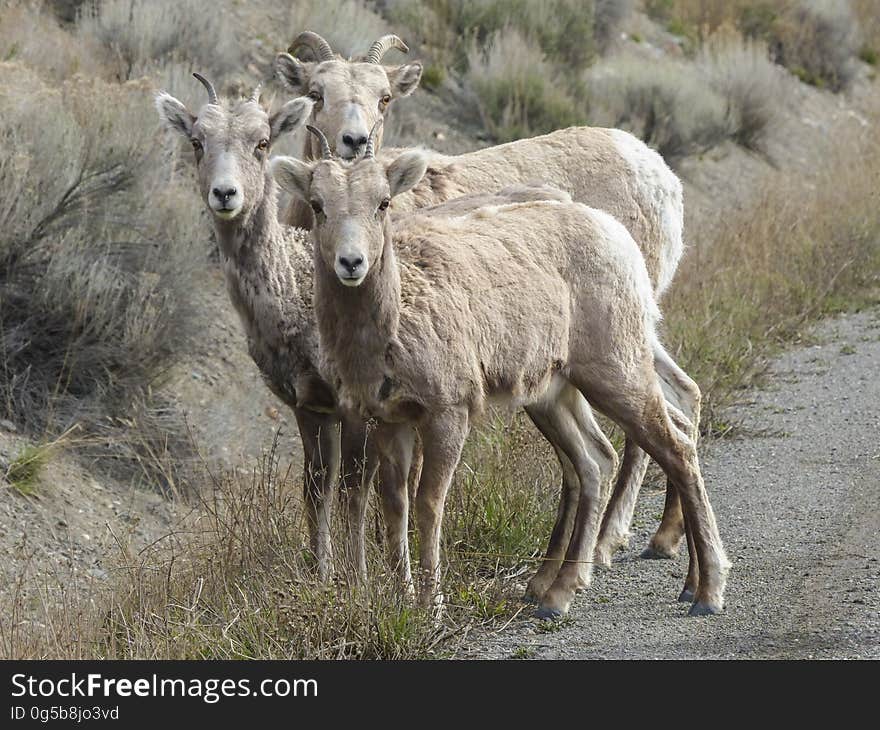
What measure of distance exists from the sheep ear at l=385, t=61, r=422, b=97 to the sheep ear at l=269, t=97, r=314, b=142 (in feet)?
5.74

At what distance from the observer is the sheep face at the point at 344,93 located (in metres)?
8.17

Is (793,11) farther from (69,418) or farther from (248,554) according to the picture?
(248,554)

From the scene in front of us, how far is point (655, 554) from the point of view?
25.3ft

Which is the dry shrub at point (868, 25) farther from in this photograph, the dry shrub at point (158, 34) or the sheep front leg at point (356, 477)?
the sheep front leg at point (356, 477)

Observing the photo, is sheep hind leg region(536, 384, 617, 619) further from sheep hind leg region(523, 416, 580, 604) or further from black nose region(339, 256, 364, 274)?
black nose region(339, 256, 364, 274)

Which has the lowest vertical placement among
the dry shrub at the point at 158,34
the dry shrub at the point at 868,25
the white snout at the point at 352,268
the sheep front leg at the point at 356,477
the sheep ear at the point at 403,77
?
the dry shrub at the point at 868,25

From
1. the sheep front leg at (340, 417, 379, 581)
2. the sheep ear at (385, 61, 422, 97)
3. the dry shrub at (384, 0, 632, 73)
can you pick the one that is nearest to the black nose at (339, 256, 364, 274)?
the sheep front leg at (340, 417, 379, 581)

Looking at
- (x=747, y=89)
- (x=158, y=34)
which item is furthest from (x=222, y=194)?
(x=747, y=89)

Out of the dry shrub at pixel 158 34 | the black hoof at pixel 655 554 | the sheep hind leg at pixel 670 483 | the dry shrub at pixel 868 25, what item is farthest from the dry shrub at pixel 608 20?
the black hoof at pixel 655 554

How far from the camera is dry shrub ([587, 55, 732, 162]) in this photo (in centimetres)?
1755

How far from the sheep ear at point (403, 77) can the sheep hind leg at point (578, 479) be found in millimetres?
2781

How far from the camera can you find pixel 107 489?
991cm

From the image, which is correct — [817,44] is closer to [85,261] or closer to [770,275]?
[770,275]

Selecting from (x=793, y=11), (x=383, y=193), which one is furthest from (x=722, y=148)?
(x=383, y=193)
